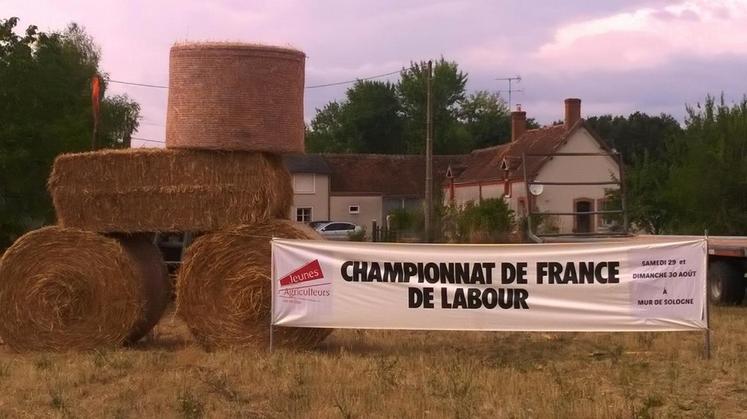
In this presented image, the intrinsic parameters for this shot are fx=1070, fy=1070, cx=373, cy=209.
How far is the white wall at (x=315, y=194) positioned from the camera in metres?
58.3

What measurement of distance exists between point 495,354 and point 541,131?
1700 inches

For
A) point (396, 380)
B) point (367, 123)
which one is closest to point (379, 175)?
point (367, 123)

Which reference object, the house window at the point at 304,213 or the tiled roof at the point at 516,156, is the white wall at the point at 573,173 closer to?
the tiled roof at the point at 516,156

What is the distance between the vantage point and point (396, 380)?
32.0 ft

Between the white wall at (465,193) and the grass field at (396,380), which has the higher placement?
the white wall at (465,193)

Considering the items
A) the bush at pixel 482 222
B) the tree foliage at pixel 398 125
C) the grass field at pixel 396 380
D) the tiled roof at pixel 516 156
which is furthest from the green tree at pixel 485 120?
the grass field at pixel 396 380

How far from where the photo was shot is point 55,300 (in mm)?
12055

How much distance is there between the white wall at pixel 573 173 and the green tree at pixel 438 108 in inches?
1051

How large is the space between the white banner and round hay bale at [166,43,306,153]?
49.1 inches

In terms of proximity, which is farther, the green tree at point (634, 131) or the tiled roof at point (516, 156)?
the green tree at point (634, 131)

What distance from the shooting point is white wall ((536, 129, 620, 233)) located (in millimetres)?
48219

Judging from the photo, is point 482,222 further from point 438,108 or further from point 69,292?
point 438,108

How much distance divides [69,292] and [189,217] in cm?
160

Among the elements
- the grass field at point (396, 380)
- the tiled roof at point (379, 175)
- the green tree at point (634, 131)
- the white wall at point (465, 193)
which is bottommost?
the grass field at point (396, 380)
